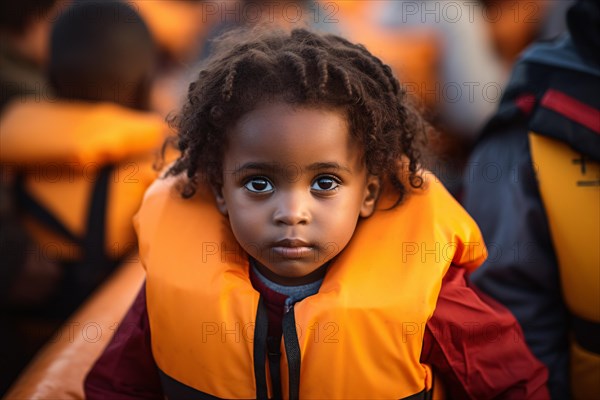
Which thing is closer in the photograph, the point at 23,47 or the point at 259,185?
the point at 259,185

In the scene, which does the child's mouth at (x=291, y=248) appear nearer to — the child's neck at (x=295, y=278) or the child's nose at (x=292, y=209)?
the child's nose at (x=292, y=209)

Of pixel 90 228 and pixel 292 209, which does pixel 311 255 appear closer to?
pixel 292 209

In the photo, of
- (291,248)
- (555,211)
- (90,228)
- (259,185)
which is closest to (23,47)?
(90,228)

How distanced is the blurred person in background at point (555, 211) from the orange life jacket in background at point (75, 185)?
122 cm

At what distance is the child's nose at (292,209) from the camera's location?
3.56 feet

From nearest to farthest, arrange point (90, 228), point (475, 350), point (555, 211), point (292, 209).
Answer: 1. point (292, 209)
2. point (475, 350)
3. point (555, 211)
4. point (90, 228)

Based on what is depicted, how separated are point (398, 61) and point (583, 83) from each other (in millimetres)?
1820

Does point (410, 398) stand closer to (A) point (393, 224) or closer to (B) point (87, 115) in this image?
(A) point (393, 224)

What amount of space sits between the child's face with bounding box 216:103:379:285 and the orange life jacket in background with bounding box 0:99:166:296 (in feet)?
3.36

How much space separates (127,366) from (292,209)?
1.94 ft

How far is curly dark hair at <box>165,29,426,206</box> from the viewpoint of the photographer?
1131 millimetres

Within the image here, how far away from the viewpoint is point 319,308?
3.81 feet

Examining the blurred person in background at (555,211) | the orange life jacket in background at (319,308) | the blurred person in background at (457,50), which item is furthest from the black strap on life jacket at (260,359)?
the blurred person in background at (457,50)

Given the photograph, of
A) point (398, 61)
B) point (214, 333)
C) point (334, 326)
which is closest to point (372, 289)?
point (334, 326)
